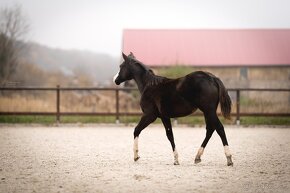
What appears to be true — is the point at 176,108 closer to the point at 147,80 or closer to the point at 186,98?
the point at 186,98

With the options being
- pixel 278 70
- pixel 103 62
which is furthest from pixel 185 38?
pixel 103 62

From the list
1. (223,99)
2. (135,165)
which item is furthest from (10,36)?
(223,99)

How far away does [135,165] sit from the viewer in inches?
298

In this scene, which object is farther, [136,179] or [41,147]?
[41,147]

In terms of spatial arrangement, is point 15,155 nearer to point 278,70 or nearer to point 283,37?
point 278,70

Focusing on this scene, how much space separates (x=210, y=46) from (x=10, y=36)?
572 inches

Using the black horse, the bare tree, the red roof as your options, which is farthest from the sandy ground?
the bare tree

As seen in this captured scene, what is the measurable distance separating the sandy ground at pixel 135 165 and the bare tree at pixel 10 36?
20.4 metres

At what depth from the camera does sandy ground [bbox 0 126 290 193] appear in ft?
19.2

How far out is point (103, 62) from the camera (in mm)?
98000

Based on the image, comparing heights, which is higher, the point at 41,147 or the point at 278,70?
the point at 278,70

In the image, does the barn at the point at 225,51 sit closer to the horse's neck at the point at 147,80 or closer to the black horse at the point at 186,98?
the horse's neck at the point at 147,80

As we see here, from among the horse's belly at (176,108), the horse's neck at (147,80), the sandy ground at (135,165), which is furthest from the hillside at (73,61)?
the horse's belly at (176,108)

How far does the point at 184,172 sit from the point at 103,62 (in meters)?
92.1
